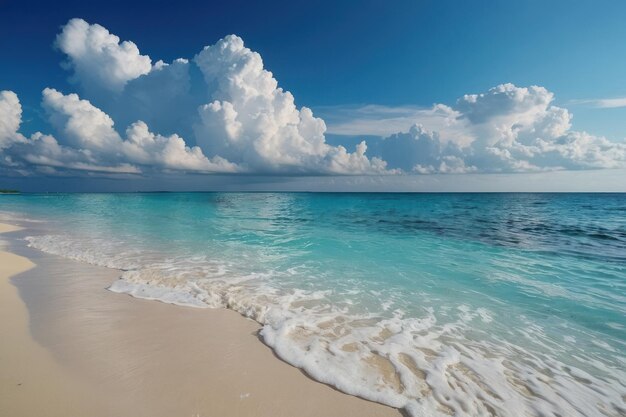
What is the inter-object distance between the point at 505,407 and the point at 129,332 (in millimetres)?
5707

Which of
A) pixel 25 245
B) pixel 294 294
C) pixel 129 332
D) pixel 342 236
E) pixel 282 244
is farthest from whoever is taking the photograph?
pixel 342 236

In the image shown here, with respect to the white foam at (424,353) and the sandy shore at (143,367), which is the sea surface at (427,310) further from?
the sandy shore at (143,367)

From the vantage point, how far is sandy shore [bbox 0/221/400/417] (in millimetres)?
3230

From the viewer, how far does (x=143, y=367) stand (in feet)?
12.8

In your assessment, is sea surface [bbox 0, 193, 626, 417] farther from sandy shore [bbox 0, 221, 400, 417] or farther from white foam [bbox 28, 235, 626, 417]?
sandy shore [bbox 0, 221, 400, 417]

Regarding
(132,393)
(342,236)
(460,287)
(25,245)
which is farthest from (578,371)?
(25,245)

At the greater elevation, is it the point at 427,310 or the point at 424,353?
the point at 424,353

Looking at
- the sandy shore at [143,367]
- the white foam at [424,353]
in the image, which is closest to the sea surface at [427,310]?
the white foam at [424,353]

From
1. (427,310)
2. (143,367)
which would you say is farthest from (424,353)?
(143,367)

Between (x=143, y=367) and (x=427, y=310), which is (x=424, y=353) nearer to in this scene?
(x=427, y=310)

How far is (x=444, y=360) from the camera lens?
453 centimetres

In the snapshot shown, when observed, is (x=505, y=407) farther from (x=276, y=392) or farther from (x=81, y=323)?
(x=81, y=323)

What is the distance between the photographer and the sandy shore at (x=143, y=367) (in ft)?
10.6

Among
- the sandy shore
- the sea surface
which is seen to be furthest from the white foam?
the sandy shore
